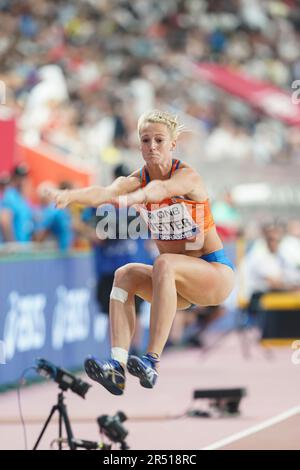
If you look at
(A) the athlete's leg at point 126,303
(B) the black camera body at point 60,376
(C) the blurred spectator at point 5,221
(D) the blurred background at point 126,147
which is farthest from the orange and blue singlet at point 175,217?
(C) the blurred spectator at point 5,221

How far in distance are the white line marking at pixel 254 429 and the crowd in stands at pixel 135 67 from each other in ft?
17.2

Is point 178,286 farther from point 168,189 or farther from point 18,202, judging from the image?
point 18,202

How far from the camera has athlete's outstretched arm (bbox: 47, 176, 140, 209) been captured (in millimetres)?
4953

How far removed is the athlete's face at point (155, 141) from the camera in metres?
5.48

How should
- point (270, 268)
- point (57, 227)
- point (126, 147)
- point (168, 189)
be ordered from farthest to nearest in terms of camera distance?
point (126, 147) < point (270, 268) < point (57, 227) < point (168, 189)

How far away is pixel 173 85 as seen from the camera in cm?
2133

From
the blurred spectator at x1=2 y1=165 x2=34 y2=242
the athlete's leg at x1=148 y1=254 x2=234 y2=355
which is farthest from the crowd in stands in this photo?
the athlete's leg at x1=148 y1=254 x2=234 y2=355

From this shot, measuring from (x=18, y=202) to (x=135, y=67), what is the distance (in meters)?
9.81

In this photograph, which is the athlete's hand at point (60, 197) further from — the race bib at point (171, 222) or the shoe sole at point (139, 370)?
the shoe sole at point (139, 370)

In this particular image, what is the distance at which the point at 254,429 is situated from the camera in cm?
857

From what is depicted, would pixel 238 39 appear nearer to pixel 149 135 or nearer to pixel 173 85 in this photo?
pixel 173 85

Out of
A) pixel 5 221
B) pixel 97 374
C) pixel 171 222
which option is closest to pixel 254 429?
pixel 97 374

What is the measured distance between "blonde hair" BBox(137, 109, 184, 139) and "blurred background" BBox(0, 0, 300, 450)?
10.3 ft

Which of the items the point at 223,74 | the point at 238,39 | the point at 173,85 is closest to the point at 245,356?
the point at 173,85
